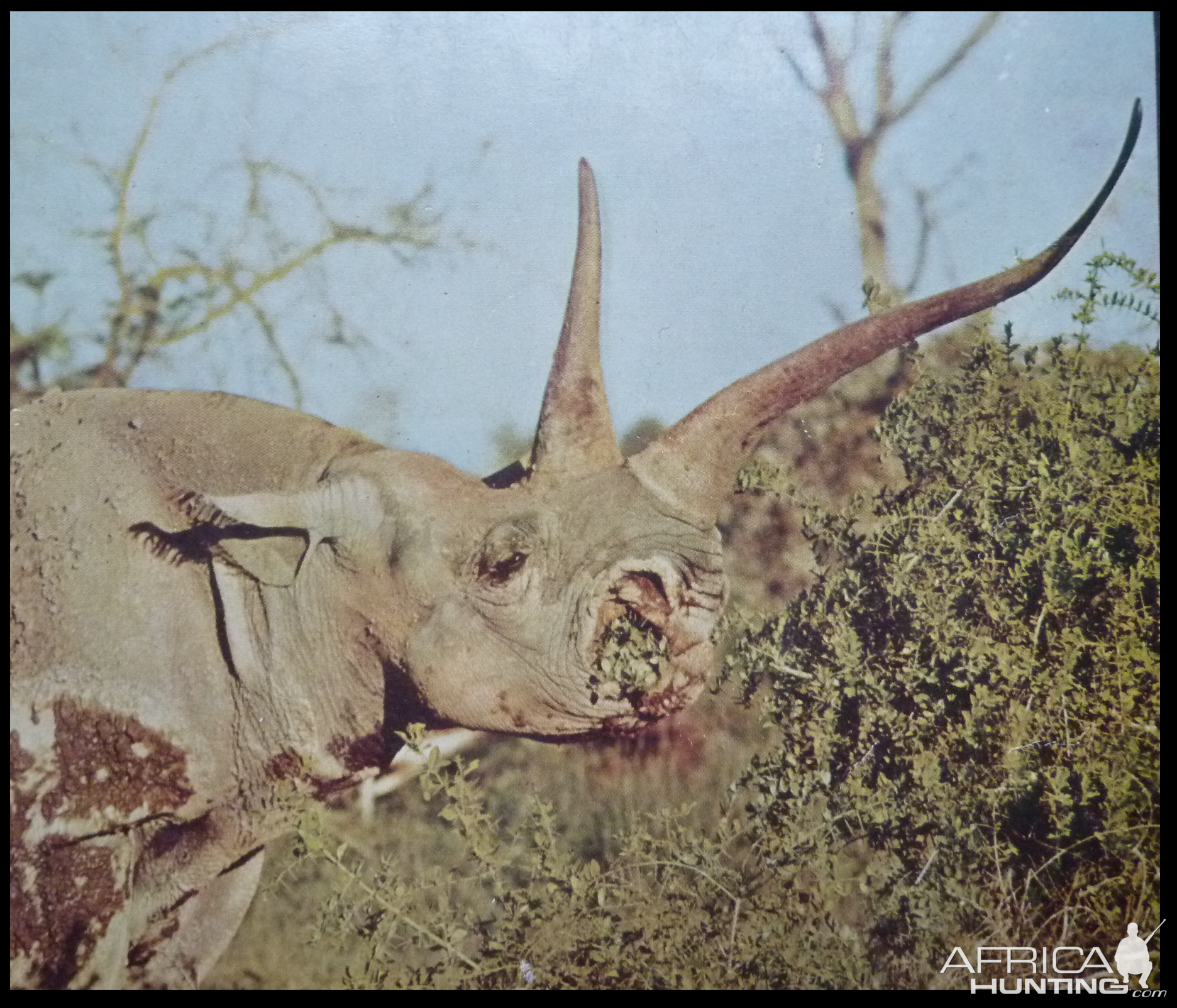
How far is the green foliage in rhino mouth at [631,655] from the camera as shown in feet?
11.6

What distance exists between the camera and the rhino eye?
361 cm

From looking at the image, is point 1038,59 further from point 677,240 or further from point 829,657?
point 829,657

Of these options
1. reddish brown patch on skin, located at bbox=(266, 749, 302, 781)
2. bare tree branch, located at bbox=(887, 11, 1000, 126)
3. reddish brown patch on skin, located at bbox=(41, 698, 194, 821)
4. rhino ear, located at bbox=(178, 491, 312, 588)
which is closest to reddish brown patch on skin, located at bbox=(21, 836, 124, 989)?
reddish brown patch on skin, located at bbox=(41, 698, 194, 821)

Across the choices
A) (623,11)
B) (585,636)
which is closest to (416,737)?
(585,636)

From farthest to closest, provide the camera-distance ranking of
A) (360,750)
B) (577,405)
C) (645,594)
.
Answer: (360,750) < (577,405) < (645,594)

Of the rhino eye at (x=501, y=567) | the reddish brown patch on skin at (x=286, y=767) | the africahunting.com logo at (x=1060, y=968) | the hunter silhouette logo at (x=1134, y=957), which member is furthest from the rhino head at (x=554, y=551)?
the hunter silhouette logo at (x=1134, y=957)

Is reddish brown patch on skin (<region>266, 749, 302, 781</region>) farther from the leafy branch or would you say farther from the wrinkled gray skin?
the leafy branch

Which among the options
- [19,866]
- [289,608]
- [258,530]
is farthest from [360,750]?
[19,866]

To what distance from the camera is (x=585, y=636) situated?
3.54 m

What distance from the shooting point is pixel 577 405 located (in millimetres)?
3779

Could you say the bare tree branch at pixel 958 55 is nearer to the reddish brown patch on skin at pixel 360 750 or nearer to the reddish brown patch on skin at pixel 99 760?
the reddish brown patch on skin at pixel 360 750

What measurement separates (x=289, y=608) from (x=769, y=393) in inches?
74.5

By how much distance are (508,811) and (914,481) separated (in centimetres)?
221

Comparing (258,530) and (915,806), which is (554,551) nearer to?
(258,530)
